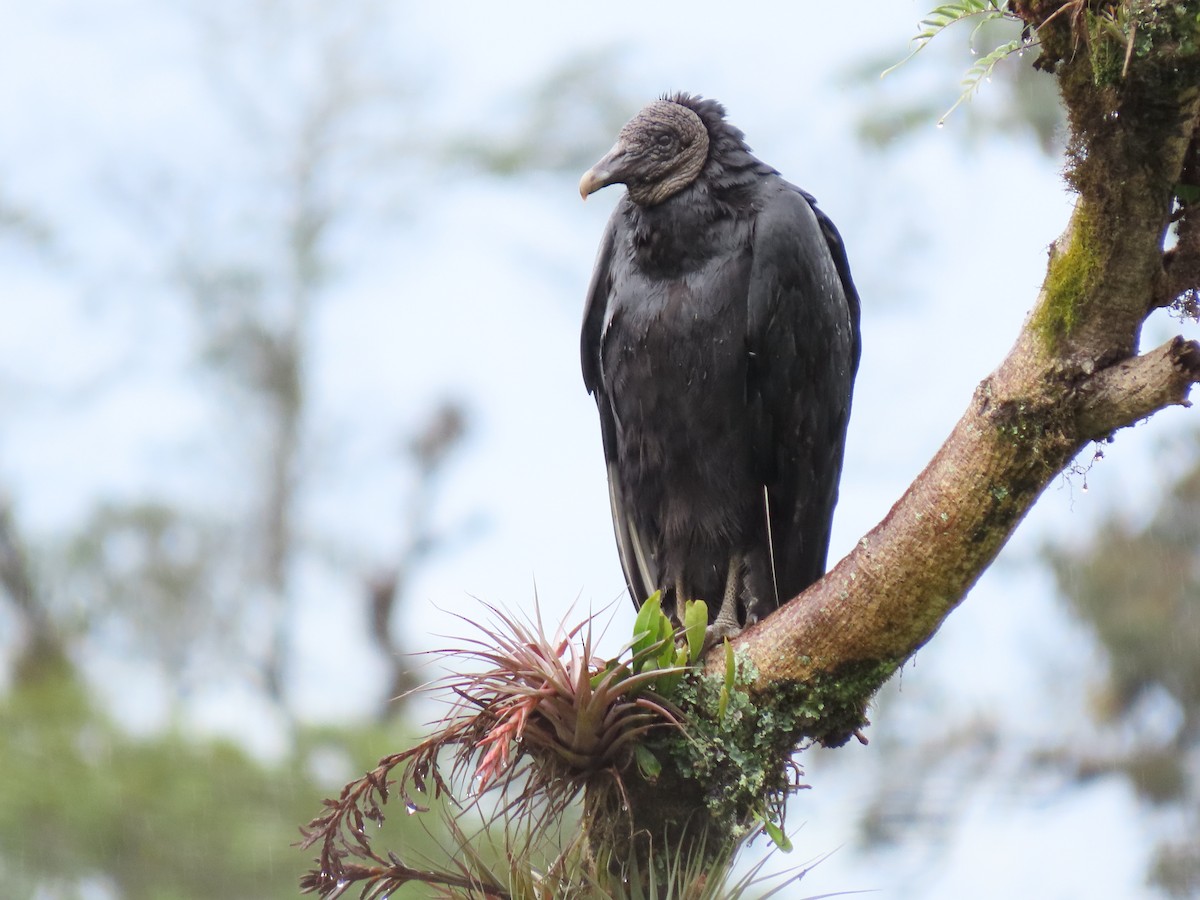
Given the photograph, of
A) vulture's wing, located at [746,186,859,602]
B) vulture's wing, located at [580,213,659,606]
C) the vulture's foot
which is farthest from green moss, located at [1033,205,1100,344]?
vulture's wing, located at [580,213,659,606]

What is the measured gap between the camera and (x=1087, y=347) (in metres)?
2.42

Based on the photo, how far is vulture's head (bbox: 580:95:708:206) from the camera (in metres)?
3.65

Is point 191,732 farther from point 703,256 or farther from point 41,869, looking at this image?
point 703,256

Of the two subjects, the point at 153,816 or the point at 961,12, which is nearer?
the point at 961,12

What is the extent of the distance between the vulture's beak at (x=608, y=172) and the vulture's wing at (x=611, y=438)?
0.11m

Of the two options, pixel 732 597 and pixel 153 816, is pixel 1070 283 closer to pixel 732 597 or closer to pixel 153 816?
pixel 732 597

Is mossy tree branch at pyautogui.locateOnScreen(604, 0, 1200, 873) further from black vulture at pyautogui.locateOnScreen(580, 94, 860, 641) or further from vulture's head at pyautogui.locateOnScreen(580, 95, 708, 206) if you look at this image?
vulture's head at pyautogui.locateOnScreen(580, 95, 708, 206)

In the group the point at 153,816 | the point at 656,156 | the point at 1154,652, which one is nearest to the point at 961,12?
the point at 656,156

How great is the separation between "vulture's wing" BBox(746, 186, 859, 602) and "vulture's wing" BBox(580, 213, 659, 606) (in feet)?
1.37

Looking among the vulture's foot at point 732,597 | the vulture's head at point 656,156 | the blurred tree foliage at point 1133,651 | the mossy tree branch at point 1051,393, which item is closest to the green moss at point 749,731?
the mossy tree branch at point 1051,393

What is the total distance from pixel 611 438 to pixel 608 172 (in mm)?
747

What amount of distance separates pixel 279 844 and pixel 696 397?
20.3 ft

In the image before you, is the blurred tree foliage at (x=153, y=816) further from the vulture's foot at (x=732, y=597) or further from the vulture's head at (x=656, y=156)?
the vulture's head at (x=656, y=156)

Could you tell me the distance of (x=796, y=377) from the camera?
3.43 m
